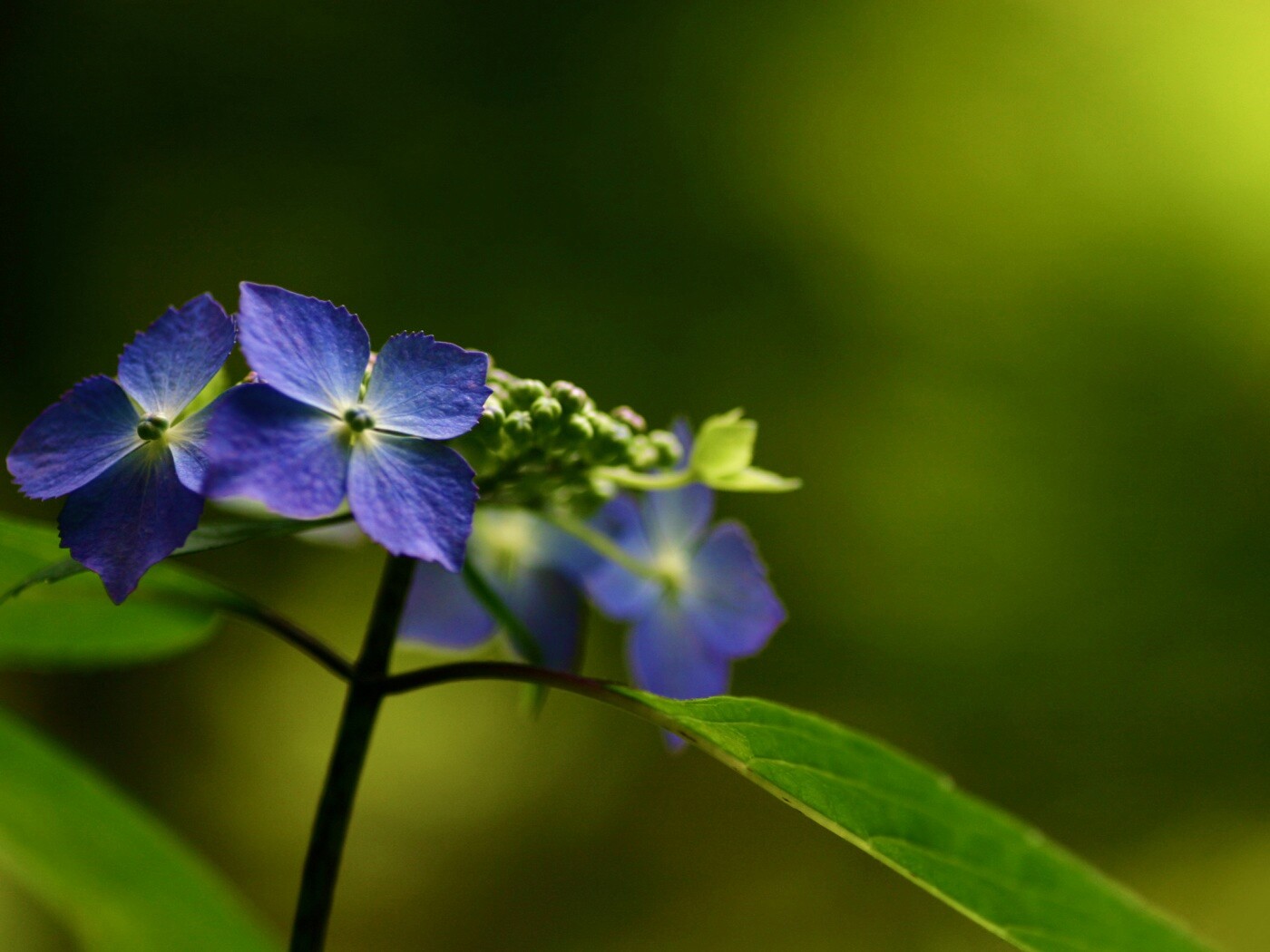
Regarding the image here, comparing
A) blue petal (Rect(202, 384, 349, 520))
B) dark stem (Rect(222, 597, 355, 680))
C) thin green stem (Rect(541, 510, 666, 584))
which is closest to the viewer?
blue petal (Rect(202, 384, 349, 520))

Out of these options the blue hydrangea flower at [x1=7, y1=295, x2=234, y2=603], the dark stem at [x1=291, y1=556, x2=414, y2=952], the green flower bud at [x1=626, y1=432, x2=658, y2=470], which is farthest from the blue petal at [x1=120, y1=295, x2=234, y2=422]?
the green flower bud at [x1=626, y1=432, x2=658, y2=470]

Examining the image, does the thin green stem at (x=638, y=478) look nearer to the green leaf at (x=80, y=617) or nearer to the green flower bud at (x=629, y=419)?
the green flower bud at (x=629, y=419)

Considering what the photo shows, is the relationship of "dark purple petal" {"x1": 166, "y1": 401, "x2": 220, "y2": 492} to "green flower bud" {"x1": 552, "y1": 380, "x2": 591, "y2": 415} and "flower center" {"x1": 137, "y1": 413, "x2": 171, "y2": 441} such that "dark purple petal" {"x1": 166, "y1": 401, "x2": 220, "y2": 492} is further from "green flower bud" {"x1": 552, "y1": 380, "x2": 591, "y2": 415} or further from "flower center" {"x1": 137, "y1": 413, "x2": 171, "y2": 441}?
"green flower bud" {"x1": 552, "y1": 380, "x2": 591, "y2": 415}

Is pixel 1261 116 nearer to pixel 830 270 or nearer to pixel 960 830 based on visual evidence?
pixel 830 270

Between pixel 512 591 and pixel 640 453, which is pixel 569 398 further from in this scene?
pixel 512 591

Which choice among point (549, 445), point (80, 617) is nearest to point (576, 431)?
point (549, 445)

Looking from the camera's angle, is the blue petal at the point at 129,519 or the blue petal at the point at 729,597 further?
the blue petal at the point at 729,597

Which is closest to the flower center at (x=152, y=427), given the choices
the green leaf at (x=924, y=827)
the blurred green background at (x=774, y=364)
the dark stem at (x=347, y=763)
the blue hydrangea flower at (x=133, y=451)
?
the blue hydrangea flower at (x=133, y=451)
